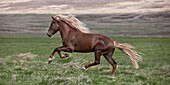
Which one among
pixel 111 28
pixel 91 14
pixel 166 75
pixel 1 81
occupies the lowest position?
pixel 111 28

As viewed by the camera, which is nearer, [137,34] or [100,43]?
[100,43]

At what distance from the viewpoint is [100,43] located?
34.3ft

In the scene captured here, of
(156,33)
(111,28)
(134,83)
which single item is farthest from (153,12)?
(134,83)

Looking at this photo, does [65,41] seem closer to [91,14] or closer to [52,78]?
[52,78]

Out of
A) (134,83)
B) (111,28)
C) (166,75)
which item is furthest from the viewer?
(111,28)

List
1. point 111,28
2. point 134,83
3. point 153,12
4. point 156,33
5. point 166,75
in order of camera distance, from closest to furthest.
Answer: point 134,83 < point 166,75 < point 153,12 < point 156,33 < point 111,28

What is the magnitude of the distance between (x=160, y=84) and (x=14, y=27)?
919 inches

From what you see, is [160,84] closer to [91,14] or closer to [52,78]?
[52,78]

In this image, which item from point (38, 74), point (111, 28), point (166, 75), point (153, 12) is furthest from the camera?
point (111, 28)

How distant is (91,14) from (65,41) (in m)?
20.4

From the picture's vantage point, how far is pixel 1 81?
8.65 m

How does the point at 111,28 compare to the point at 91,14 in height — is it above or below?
below

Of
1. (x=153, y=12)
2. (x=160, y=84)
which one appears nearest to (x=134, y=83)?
(x=160, y=84)

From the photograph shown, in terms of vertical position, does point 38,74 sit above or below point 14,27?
above
